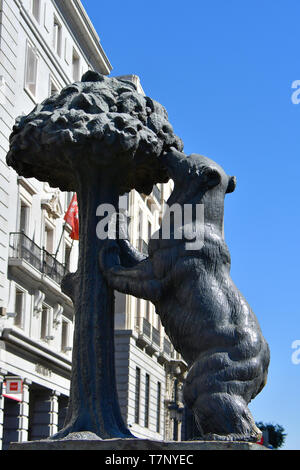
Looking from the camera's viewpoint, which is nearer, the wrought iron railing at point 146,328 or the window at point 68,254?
the window at point 68,254

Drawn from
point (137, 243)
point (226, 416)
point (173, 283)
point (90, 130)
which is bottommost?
point (226, 416)

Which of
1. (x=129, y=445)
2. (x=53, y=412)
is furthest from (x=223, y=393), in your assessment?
(x=53, y=412)

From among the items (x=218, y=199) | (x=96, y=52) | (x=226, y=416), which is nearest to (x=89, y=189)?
(x=218, y=199)

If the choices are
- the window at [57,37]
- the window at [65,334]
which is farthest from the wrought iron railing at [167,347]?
the window at [57,37]

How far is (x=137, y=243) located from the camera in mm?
38719

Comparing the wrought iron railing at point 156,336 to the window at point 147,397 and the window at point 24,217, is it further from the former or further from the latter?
the window at point 24,217

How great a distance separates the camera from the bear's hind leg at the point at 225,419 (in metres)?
5.52

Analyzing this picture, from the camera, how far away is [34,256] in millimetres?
26766

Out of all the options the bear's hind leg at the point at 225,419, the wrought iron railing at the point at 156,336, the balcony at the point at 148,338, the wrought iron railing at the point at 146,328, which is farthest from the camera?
the wrought iron railing at the point at 156,336

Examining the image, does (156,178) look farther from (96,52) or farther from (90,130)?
(96,52)

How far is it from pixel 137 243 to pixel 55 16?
11739 millimetres

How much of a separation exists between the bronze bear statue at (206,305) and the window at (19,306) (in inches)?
779

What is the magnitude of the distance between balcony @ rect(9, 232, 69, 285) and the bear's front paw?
18276 millimetres

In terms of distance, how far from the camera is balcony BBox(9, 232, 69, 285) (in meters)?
25.3
